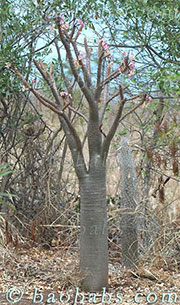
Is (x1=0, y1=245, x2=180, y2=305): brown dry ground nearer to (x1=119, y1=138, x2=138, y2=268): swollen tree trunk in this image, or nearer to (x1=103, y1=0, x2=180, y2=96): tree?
(x1=119, y1=138, x2=138, y2=268): swollen tree trunk

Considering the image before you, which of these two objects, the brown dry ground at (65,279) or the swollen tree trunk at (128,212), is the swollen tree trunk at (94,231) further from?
the swollen tree trunk at (128,212)

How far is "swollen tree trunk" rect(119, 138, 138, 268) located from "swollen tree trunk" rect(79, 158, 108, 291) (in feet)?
1.88

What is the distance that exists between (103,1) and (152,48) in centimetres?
64

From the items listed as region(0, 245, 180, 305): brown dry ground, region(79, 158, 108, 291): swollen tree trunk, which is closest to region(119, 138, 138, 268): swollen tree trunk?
region(0, 245, 180, 305): brown dry ground

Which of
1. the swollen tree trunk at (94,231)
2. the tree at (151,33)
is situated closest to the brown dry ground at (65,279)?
the swollen tree trunk at (94,231)

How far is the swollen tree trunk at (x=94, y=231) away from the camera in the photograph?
3.25 meters

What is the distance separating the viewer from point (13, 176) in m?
5.04

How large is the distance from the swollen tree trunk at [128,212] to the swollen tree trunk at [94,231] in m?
0.57

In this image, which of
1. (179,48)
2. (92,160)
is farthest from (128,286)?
(179,48)

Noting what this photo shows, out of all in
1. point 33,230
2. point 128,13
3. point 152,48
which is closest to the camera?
point 128,13

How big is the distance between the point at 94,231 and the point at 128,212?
717 mm

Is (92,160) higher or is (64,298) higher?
(92,160)

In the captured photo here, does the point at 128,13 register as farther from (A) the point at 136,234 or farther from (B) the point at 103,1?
(A) the point at 136,234

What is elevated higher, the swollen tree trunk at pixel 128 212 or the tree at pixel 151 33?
the tree at pixel 151 33
